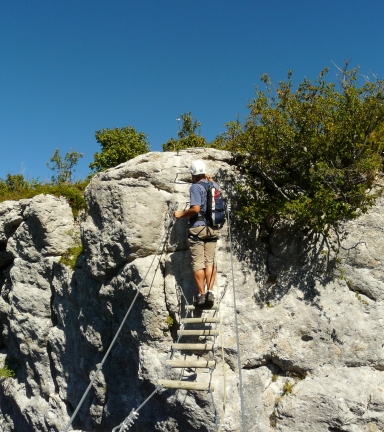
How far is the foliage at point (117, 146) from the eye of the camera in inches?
702

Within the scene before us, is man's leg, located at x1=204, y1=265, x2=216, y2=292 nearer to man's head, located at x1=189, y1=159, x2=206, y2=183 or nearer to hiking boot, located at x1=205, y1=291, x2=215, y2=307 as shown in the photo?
hiking boot, located at x1=205, y1=291, x2=215, y2=307

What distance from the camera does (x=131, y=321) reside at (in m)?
8.69

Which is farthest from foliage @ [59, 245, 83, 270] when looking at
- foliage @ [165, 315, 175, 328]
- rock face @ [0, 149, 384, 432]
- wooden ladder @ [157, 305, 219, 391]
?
wooden ladder @ [157, 305, 219, 391]

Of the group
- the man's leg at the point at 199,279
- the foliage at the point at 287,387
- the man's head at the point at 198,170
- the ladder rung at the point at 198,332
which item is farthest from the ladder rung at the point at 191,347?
the man's head at the point at 198,170

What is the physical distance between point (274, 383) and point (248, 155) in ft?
15.8

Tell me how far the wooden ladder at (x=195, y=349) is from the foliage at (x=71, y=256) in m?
4.22

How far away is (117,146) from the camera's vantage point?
18.1 m

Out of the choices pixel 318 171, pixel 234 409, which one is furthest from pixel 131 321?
pixel 318 171

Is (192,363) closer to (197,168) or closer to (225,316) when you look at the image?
(225,316)

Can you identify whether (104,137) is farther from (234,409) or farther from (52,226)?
(234,409)

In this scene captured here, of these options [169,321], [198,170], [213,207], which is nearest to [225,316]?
[169,321]

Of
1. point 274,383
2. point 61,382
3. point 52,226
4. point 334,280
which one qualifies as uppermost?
point 52,226

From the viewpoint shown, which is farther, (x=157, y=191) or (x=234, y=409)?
(x=157, y=191)

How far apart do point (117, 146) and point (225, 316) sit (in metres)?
11.7
